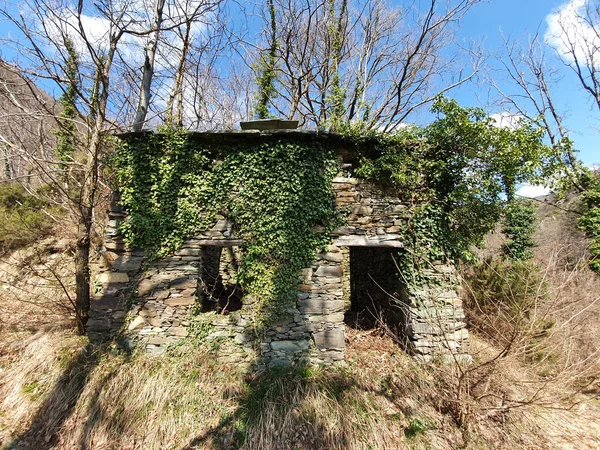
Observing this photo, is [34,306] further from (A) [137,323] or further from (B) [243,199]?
(B) [243,199]

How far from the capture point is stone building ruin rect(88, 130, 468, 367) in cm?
425

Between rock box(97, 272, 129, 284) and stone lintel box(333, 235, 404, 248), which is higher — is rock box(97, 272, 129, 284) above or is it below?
below

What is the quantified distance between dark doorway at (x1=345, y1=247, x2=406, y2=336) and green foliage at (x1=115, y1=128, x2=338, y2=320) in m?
1.77

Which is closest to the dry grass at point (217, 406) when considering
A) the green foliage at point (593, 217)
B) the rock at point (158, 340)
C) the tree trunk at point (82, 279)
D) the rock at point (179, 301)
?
the rock at point (158, 340)

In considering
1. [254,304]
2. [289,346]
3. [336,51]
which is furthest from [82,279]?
[336,51]

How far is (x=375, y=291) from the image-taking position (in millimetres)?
6141

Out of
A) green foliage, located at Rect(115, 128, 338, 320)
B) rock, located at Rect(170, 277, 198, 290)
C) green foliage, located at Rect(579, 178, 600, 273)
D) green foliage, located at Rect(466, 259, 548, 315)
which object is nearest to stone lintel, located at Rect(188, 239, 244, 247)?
green foliage, located at Rect(115, 128, 338, 320)

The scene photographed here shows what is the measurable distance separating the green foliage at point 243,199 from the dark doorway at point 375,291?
1.77 meters

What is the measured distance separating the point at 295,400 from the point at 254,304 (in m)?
1.53

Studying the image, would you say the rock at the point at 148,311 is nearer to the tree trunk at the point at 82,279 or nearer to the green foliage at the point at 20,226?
the tree trunk at the point at 82,279

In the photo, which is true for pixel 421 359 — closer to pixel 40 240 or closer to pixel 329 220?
pixel 329 220

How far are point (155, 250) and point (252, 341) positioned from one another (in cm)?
227

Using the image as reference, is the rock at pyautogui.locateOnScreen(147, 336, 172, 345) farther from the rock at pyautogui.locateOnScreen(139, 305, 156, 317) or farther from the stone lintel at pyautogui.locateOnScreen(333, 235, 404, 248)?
the stone lintel at pyautogui.locateOnScreen(333, 235, 404, 248)

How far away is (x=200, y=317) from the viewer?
431 cm
